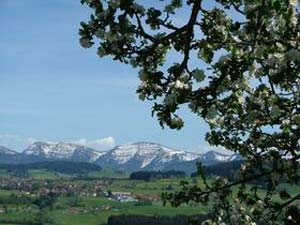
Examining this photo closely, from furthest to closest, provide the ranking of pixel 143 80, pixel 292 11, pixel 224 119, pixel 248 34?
pixel 224 119 < pixel 143 80 < pixel 248 34 < pixel 292 11

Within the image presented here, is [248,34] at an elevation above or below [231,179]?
above

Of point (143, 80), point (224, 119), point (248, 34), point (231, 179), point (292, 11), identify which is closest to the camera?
point (292, 11)

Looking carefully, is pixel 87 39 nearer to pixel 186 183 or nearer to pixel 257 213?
pixel 186 183

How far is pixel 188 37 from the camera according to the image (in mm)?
12484

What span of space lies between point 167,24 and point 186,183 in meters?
4.36

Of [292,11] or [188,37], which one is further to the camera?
[188,37]

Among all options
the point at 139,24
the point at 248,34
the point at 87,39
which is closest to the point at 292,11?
the point at 248,34

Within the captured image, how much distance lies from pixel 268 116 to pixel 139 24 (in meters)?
3.21

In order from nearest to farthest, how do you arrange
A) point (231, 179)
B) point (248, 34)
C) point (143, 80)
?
1. point (248, 34)
2. point (143, 80)
3. point (231, 179)

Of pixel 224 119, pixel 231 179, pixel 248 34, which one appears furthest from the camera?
pixel 231 179

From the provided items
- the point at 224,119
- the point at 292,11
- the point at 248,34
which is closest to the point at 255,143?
the point at 224,119

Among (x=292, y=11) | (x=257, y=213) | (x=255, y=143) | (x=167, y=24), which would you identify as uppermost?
(x=167, y=24)

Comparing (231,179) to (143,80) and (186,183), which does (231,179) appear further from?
(143,80)

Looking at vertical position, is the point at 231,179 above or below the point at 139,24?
below
